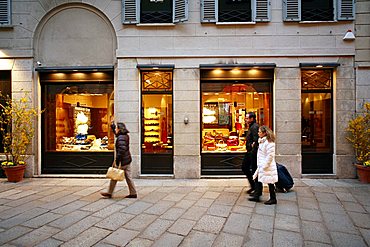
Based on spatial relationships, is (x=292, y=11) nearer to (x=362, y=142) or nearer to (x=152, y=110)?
(x=362, y=142)

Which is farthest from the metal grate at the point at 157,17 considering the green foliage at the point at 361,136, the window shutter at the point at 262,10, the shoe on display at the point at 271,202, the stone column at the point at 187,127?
the green foliage at the point at 361,136

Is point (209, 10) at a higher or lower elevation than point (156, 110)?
higher

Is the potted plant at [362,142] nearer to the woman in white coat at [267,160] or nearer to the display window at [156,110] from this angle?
the woman in white coat at [267,160]

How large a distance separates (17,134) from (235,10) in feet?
27.5

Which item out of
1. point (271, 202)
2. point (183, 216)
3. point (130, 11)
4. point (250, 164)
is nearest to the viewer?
point (183, 216)

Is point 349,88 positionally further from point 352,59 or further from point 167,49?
point 167,49

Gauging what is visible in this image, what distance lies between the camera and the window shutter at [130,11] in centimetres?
869

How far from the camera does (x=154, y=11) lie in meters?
8.90

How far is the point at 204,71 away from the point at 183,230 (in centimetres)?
565

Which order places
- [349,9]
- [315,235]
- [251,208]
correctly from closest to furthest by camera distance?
[315,235] → [251,208] → [349,9]

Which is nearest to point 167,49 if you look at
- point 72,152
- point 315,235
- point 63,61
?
point 63,61

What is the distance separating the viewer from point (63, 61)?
9047mm

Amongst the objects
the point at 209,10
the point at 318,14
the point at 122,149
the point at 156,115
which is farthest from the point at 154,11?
the point at 318,14

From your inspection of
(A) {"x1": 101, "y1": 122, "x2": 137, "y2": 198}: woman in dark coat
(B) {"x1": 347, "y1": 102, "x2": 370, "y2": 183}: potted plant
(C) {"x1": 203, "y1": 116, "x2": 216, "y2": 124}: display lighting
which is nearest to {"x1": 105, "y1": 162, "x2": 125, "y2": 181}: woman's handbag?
(A) {"x1": 101, "y1": 122, "x2": 137, "y2": 198}: woman in dark coat
